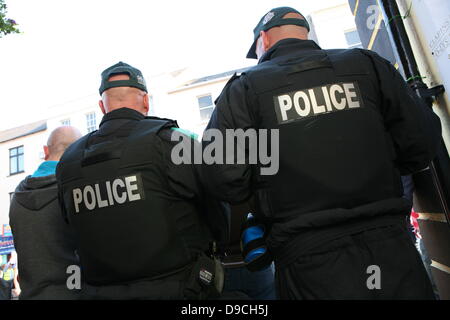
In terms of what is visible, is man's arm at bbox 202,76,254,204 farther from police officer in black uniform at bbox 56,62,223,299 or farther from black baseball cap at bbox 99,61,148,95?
black baseball cap at bbox 99,61,148,95

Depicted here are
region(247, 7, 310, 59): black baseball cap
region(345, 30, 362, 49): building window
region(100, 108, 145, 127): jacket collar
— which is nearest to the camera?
region(247, 7, 310, 59): black baseball cap

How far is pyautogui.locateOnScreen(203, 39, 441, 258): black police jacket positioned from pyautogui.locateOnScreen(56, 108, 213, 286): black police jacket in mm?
271

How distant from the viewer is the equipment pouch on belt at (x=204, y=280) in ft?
4.66

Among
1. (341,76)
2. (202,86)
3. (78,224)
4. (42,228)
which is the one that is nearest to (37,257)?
(42,228)

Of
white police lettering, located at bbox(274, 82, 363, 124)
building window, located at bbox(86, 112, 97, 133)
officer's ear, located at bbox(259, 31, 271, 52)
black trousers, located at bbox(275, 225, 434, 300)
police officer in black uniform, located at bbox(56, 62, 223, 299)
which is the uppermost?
building window, located at bbox(86, 112, 97, 133)

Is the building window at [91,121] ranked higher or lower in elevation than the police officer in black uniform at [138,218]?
Answer: higher

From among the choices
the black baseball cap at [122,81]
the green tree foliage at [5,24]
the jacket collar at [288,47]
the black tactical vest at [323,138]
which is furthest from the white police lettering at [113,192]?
the green tree foliage at [5,24]

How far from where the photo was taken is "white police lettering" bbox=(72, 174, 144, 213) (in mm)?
1464

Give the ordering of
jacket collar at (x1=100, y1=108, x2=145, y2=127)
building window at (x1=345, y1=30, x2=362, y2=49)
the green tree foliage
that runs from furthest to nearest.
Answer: building window at (x1=345, y1=30, x2=362, y2=49), the green tree foliage, jacket collar at (x1=100, y1=108, x2=145, y2=127)

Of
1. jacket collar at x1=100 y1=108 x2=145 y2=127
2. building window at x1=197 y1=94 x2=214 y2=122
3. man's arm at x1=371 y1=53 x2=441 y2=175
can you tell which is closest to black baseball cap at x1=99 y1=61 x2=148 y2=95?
jacket collar at x1=100 y1=108 x2=145 y2=127

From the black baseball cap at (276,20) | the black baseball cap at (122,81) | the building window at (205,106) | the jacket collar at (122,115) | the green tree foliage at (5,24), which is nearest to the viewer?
the black baseball cap at (276,20)

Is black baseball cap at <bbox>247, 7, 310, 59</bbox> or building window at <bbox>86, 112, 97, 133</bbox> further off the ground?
building window at <bbox>86, 112, 97, 133</bbox>

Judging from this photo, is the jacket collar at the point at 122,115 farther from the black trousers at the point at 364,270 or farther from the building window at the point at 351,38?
the building window at the point at 351,38

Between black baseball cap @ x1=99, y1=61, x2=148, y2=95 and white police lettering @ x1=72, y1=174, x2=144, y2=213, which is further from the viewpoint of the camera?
black baseball cap @ x1=99, y1=61, x2=148, y2=95
